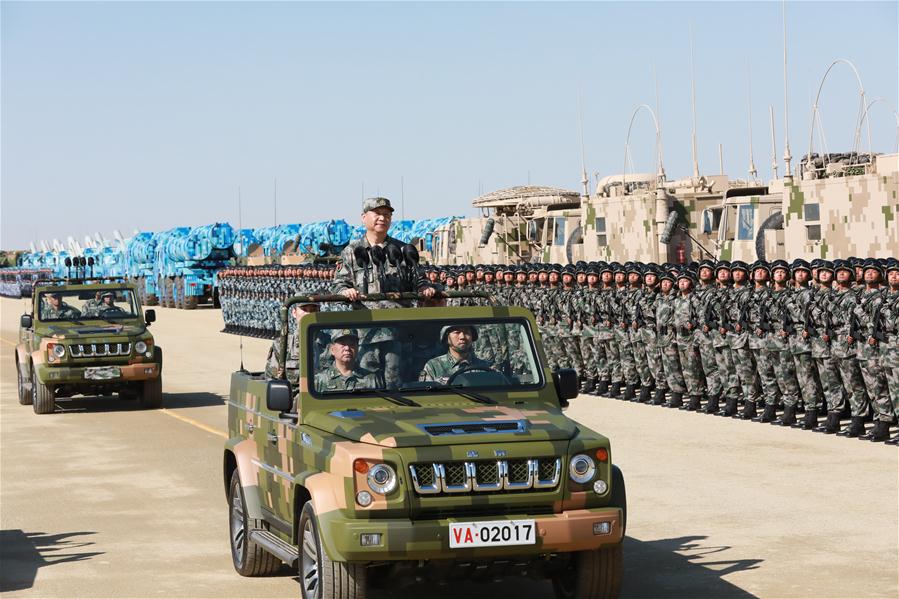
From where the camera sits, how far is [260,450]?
881 centimetres

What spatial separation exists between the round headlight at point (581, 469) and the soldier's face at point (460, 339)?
1.30 meters

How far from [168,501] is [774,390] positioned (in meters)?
7.29

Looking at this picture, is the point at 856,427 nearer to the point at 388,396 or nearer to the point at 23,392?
the point at 388,396

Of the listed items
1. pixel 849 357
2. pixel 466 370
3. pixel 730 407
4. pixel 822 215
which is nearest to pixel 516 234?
→ pixel 822 215

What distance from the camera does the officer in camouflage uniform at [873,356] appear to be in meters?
14.7

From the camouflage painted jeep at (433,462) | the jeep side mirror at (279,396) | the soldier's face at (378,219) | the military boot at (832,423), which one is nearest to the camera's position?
the camouflage painted jeep at (433,462)

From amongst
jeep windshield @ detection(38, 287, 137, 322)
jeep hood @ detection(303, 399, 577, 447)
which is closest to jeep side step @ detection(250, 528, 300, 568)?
jeep hood @ detection(303, 399, 577, 447)

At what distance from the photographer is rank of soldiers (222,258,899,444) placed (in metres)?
15.0

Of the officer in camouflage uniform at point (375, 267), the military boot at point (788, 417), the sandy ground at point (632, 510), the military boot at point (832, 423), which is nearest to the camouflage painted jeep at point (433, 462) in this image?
the sandy ground at point (632, 510)

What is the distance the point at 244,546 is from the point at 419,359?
1.72 metres

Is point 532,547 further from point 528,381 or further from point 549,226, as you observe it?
point 549,226

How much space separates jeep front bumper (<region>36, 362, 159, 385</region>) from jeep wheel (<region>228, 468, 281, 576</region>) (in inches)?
416

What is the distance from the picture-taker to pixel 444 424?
732cm

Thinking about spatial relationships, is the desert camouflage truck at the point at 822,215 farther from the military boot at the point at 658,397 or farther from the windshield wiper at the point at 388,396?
the windshield wiper at the point at 388,396
